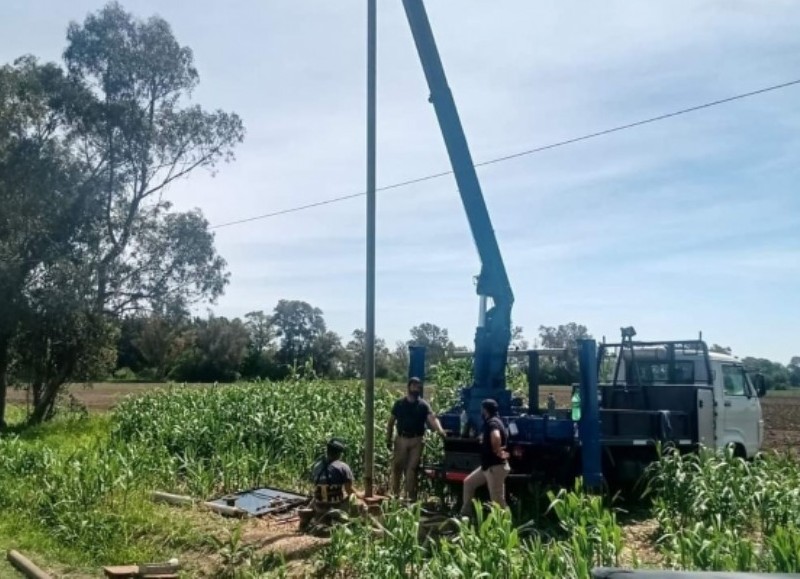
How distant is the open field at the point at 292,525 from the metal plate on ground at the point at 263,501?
431 mm

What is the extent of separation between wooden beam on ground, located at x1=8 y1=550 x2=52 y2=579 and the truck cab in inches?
332

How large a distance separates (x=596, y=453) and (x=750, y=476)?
1.98 m

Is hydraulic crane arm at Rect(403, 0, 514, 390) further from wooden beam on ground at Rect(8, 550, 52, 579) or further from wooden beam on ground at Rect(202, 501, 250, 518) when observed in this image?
wooden beam on ground at Rect(8, 550, 52, 579)

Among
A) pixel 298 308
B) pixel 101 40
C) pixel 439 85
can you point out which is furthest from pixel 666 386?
pixel 298 308

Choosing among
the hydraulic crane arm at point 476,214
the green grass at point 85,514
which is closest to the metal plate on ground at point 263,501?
the green grass at point 85,514

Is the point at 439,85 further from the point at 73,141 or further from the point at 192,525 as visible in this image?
the point at 73,141

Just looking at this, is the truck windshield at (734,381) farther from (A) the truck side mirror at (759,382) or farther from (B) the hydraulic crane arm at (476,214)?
(B) the hydraulic crane arm at (476,214)

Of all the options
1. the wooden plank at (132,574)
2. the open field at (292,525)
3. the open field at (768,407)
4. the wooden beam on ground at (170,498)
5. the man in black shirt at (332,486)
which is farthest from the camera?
the open field at (768,407)

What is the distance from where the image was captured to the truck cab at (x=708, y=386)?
1366cm

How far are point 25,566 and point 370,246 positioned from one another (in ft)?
18.2

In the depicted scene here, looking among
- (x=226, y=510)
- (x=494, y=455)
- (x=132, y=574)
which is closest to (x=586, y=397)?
(x=494, y=455)

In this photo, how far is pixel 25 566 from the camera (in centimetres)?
1038

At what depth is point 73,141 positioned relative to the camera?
3194 centimetres

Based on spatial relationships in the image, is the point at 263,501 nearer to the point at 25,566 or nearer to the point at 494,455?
the point at 25,566
